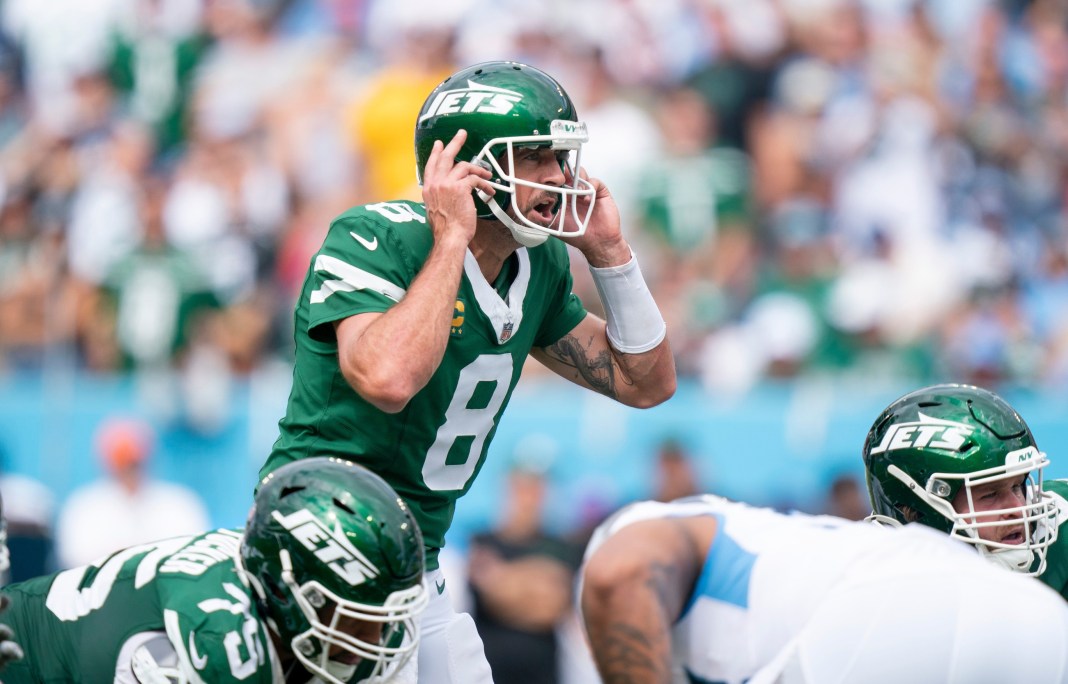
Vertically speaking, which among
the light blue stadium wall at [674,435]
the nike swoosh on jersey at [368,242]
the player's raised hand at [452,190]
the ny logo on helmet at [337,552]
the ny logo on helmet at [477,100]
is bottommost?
the light blue stadium wall at [674,435]

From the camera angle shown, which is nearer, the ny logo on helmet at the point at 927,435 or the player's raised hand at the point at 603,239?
the ny logo on helmet at the point at 927,435

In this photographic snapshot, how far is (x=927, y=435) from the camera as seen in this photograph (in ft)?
11.7

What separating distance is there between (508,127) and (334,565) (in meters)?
1.26

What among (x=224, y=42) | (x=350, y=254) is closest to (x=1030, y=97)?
(x=224, y=42)

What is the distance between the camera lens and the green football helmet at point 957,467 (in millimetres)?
3531

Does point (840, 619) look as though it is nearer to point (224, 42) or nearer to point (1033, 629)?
point (1033, 629)

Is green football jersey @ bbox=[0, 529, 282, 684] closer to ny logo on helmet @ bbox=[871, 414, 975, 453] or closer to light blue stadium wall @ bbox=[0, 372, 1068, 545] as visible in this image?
ny logo on helmet @ bbox=[871, 414, 975, 453]

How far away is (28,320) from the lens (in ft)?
30.8

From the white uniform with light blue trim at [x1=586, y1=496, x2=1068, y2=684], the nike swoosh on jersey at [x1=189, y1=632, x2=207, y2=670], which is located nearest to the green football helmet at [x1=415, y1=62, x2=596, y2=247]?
the white uniform with light blue trim at [x1=586, y1=496, x2=1068, y2=684]

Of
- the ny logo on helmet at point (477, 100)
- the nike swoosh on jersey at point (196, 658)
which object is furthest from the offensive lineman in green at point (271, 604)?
the ny logo on helmet at point (477, 100)

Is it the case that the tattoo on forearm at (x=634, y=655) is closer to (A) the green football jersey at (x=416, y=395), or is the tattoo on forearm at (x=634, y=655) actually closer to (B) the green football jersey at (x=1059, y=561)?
(A) the green football jersey at (x=416, y=395)

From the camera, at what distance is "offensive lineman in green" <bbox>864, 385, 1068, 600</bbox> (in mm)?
3533

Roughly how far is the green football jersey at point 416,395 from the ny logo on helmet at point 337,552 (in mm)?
678

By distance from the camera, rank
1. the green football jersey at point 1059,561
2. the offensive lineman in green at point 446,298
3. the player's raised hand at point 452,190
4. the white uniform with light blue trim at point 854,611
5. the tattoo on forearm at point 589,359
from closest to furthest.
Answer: the white uniform with light blue trim at point 854,611 → the offensive lineman in green at point 446,298 → the player's raised hand at point 452,190 → the green football jersey at point 1059,561 → the tattoo on forearm at point 589,359
